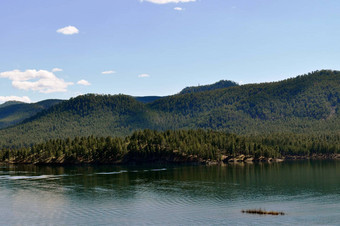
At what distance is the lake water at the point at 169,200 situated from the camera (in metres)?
107

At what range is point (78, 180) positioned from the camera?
19525 centimetres

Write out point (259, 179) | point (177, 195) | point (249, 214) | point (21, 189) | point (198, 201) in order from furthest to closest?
point (259, 179), point (21, 189), point (177, 195), point (198, 201), point (249, 214)

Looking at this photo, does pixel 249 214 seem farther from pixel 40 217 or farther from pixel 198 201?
pixel 40 217

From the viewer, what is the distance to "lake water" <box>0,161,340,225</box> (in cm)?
10656

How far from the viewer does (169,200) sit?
13538 cm

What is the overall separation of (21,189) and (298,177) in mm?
120033

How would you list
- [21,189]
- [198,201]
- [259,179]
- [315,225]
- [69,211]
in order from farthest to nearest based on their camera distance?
1. [259,179]
2. [21,189]
3. [198,201]
4. [69,211]
5. [315,225]

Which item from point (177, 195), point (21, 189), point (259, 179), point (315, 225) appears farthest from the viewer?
point (259, 179)

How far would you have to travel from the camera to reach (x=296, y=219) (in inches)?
4035

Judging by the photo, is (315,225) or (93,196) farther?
Answer: (93,196)

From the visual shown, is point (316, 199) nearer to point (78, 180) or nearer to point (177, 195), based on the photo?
point (177, 195)

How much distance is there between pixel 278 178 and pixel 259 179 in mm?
9766

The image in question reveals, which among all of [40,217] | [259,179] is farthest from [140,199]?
[259,179]

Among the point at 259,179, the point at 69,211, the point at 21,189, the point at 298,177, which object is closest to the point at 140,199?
the point at 69,211
